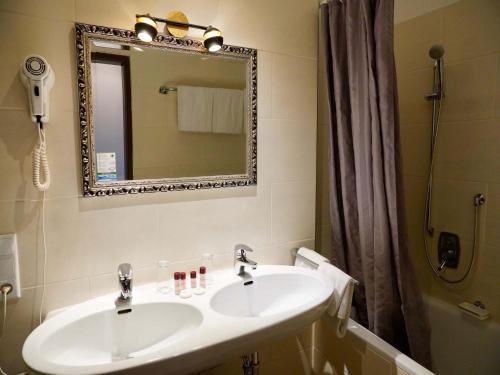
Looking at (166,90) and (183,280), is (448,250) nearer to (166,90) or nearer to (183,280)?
A: (183,280)

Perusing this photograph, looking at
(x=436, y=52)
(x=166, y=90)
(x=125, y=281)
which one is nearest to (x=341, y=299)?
(x=125, y=281)

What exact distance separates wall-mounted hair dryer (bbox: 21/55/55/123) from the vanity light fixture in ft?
1.02

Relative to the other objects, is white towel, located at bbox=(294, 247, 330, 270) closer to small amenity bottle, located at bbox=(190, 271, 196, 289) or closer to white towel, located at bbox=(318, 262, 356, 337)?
white towel, located at bbox=(318, 262, 356, 337)

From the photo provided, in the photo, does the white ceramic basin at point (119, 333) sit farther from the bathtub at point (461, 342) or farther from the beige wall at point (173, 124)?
the bathtub at point (461, 342)

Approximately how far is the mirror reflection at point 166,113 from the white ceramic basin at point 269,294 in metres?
0.47

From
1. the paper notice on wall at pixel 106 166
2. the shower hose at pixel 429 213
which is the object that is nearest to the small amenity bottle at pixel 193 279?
the paper notice on wall at pixel 106 166

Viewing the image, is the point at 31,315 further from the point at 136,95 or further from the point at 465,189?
the point at 465,189

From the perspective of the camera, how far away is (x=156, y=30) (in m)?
1.07

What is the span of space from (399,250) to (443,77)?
108 centimetres

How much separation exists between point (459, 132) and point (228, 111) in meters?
1.29

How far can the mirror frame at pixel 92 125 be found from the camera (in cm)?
102

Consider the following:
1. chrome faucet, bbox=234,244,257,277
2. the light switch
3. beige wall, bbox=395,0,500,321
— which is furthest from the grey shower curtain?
the light switch

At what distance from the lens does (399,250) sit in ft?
4.17

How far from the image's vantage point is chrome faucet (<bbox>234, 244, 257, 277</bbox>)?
1.24 metres
